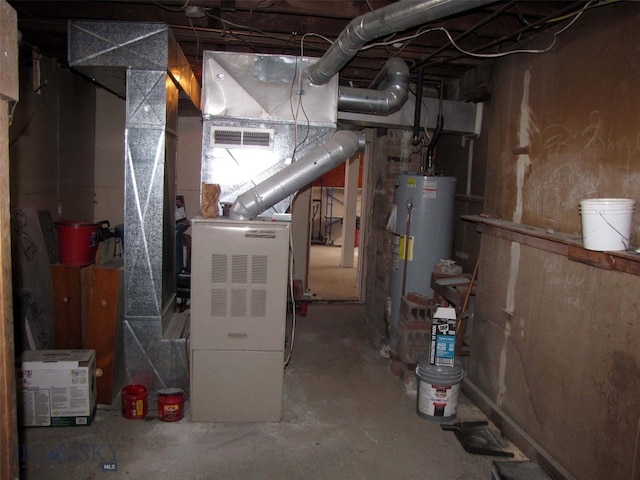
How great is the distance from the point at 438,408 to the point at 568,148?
180cm

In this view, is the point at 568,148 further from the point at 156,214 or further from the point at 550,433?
the point at 156,214

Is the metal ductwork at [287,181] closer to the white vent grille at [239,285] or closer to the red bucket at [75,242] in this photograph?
the white vent grille at [239,285]

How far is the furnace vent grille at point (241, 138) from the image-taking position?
338 centimetres

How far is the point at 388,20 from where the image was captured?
7.89 feet

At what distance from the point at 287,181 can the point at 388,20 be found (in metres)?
1.11

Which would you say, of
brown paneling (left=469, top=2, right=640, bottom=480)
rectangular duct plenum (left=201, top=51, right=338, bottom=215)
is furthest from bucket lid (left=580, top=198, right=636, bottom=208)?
rectangular duct plenum (left=201, top=51, right=338, bottom=215)

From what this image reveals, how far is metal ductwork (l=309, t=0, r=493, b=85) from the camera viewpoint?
217cm

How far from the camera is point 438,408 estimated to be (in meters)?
3.18

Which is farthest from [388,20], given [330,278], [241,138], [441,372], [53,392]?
[330,278]

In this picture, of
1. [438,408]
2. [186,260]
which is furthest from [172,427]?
[186,260]

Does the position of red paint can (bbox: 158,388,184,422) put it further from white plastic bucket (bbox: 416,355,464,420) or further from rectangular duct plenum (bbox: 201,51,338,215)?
white plastic bucket (bbox: 416,355,464,420)

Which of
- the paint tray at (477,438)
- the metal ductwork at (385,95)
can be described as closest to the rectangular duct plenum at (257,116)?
the metal ductwork at (385,95)

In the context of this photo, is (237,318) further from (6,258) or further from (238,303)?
(6,258)

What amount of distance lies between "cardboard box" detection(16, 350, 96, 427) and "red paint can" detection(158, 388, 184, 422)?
42 cm
